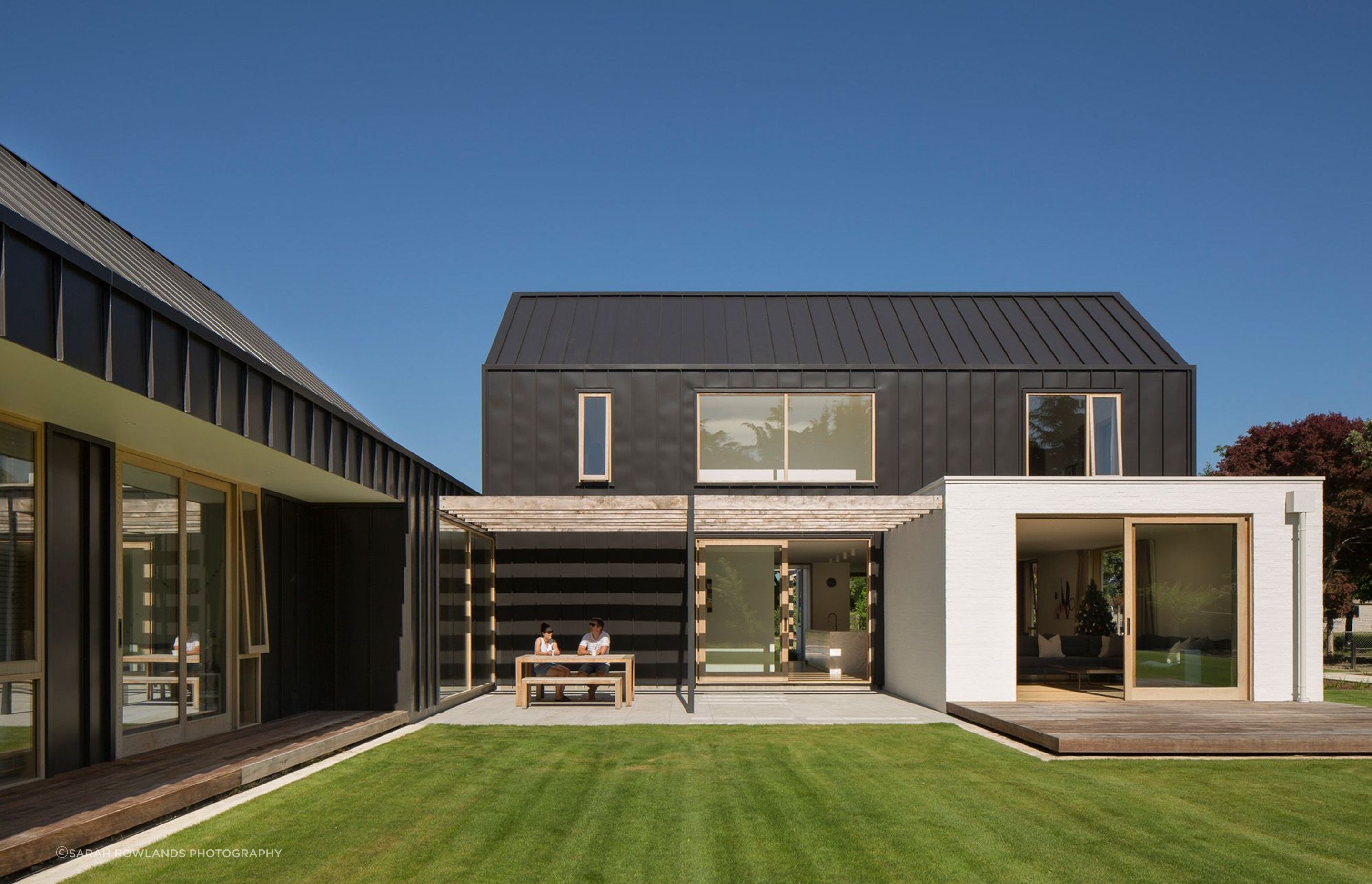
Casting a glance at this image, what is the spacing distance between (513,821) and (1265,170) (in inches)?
700

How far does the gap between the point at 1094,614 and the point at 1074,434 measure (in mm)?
2820

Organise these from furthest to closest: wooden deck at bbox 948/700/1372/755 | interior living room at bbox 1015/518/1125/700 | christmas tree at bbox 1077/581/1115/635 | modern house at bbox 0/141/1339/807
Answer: christmas tree at bbox 1077/581/1115/635, interior living room at bbox 1015/518/1125/700, wooden deck at bbox 948/700/1372/755, modern house at bbox 0/141/1339/807

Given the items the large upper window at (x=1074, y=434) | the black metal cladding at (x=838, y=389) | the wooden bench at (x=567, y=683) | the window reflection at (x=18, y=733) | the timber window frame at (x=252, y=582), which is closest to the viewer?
the window reflection at (x=18, y=733)

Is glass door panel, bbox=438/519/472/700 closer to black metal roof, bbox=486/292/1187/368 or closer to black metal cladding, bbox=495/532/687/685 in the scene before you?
black metal cladding, bbox=495/532/687/685

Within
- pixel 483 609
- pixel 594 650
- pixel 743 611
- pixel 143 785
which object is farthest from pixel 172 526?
pixel 743 611

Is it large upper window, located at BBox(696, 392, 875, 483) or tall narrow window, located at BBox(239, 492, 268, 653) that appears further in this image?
large upper window, located at BBox(696, 392, 875, 483)

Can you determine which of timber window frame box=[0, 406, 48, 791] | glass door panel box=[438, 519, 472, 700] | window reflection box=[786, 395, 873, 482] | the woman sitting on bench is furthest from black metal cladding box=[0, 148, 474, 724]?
window reflection box=[786, 395, 873, 482]

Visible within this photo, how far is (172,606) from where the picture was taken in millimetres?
8250

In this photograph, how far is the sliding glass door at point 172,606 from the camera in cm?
768

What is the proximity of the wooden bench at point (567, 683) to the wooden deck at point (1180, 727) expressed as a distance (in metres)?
4.00

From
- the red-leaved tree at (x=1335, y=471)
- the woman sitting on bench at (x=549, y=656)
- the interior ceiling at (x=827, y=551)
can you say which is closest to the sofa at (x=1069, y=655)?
the interior ceiling at (x=827, y=551)

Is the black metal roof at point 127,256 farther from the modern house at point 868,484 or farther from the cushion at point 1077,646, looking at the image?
the cushion at point 1077,646

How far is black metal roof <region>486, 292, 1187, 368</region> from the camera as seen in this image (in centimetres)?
1627

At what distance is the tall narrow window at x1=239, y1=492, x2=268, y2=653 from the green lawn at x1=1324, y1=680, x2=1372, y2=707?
12.5m
